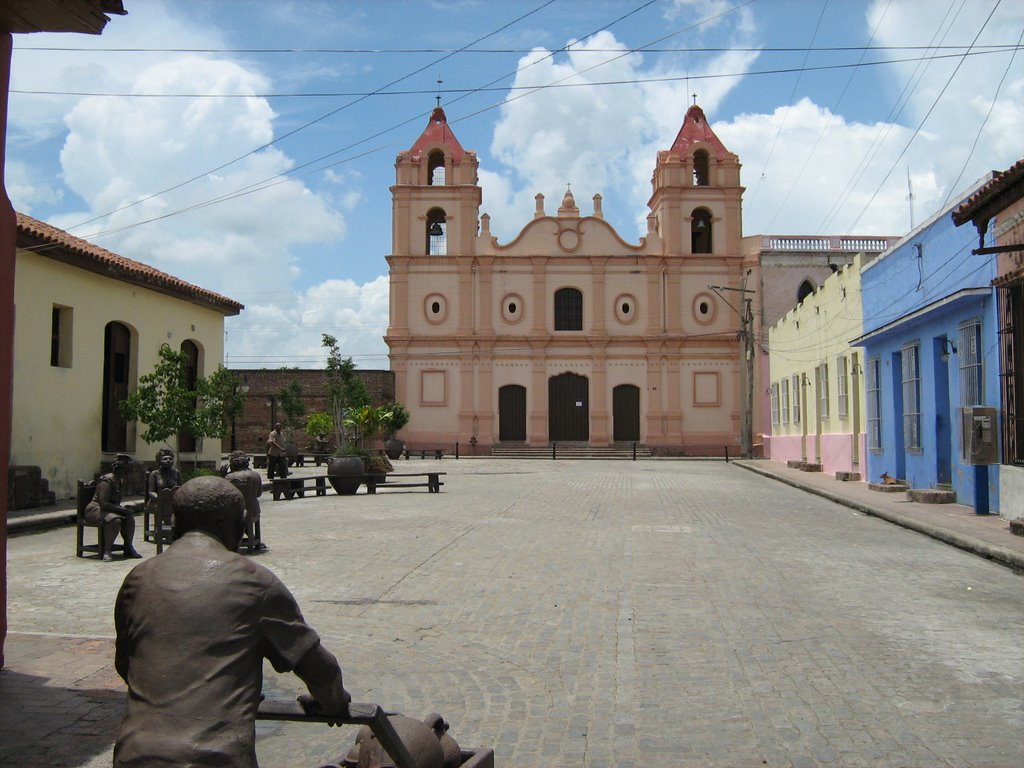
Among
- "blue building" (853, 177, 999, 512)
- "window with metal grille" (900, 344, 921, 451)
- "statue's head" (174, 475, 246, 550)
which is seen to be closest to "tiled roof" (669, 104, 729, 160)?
"blue building" (853, 177, 999, 512)

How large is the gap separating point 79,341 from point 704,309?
30782mm

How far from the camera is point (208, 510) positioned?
2.64 meters

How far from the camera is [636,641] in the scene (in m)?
6.41

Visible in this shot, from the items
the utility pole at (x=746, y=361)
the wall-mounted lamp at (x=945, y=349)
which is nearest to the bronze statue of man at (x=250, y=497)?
the wall-mounted lamp at (x=945, y=349)

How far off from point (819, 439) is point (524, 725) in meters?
24.6

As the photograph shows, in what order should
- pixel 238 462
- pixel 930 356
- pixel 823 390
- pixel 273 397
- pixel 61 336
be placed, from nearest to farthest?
pixel 238 462
pixel 930 356
pixel 61 336
pixel 823 390
pixel 273 397

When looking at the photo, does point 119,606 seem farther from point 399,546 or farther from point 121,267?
point 121,267

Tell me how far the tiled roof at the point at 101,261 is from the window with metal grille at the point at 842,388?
49.3 ft

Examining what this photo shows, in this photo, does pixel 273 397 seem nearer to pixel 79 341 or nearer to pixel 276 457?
pixel 276 457

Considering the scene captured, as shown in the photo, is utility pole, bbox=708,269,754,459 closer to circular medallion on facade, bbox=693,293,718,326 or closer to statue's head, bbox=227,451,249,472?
circular medallion on facade, bbox=693,293,718,326

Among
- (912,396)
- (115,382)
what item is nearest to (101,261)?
(115,382)

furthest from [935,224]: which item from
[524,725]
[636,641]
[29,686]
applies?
[29,686]

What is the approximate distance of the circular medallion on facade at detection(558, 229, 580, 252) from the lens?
43656 mm

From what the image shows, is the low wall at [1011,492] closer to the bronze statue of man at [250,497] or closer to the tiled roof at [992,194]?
the tiled roof at [992,194]
